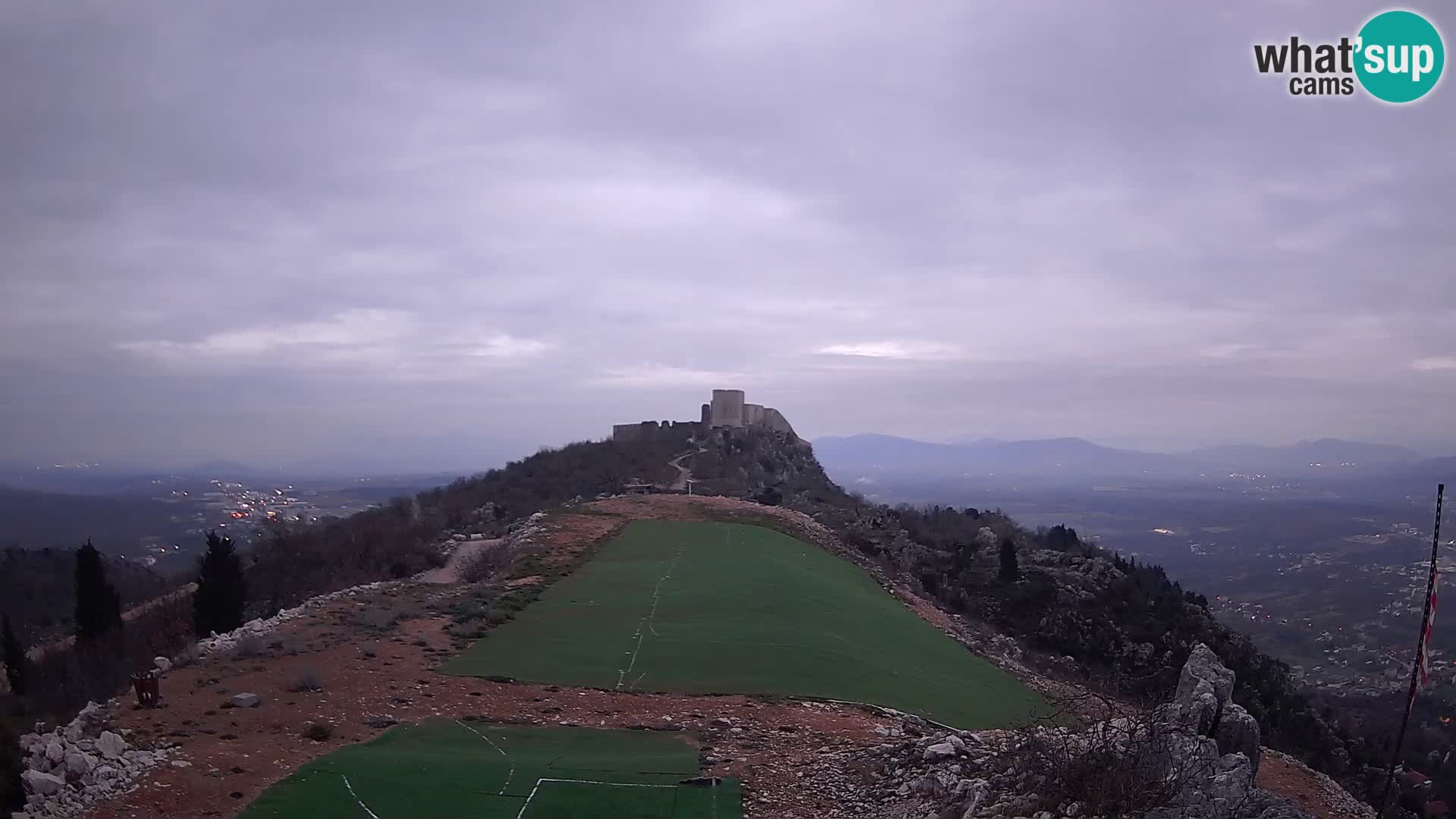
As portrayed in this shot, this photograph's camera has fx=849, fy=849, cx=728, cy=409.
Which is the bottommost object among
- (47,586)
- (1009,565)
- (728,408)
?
(47,586)

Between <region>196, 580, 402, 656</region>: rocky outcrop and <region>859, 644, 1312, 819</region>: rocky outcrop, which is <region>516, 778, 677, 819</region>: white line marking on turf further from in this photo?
<region>196, 580, 402, 656</region>: rocky outcrop

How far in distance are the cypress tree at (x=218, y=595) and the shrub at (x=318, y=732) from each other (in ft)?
36.5

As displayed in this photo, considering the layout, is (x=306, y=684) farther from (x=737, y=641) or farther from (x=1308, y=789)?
(x=1308, y=789)

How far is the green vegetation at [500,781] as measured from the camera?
8.74 metres

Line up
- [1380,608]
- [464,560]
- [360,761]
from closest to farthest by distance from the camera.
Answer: [360,761] < [464,560] < [1380,608]

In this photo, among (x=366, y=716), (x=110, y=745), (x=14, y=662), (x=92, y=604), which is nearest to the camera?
(x=110, y=745)

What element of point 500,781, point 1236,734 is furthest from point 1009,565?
point 500,781

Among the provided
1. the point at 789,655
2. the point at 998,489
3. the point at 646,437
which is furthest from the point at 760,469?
the point at 998,489

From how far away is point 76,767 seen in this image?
840 cm

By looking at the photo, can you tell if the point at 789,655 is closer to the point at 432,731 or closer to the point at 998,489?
the point at 432,731

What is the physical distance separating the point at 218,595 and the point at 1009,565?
30758 millimetres

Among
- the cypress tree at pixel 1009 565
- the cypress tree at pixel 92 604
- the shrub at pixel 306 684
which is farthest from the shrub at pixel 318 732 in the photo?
the cypress tree at pixel 1009 565

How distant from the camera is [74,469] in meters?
122

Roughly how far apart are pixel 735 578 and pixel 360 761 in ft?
46.7
